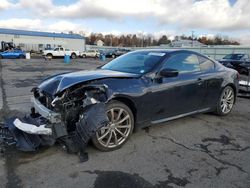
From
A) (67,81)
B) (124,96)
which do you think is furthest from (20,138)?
(124,96)

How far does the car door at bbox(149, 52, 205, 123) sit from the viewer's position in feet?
14.8

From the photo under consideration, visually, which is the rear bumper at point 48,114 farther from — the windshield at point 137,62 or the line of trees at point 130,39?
the line of trees at point 130,39

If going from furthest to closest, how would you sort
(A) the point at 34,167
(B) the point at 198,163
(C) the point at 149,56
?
1. (C) the point at 149,56
2. (B) the point at 198,163
3. (A) the point at 34,167

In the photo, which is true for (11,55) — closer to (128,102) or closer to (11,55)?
(11,55)

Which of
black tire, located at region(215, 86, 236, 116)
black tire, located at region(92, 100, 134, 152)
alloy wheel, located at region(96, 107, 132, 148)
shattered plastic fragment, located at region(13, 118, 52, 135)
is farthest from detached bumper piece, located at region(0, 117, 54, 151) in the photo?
black tire, located at region(215, 86, 236, 116)

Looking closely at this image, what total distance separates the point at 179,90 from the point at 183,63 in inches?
24.2

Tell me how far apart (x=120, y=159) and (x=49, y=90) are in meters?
1.51

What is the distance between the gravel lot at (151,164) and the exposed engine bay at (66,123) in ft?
0.71

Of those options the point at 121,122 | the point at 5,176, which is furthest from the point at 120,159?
the point at 5,176

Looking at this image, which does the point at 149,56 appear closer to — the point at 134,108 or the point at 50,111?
the point at 134,108

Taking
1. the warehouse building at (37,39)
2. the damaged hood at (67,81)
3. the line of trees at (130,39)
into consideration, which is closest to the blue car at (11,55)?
the warehouse building at (37,39)

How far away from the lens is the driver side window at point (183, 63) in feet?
15.8

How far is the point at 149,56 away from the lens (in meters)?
4.97

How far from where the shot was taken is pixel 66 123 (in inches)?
147
